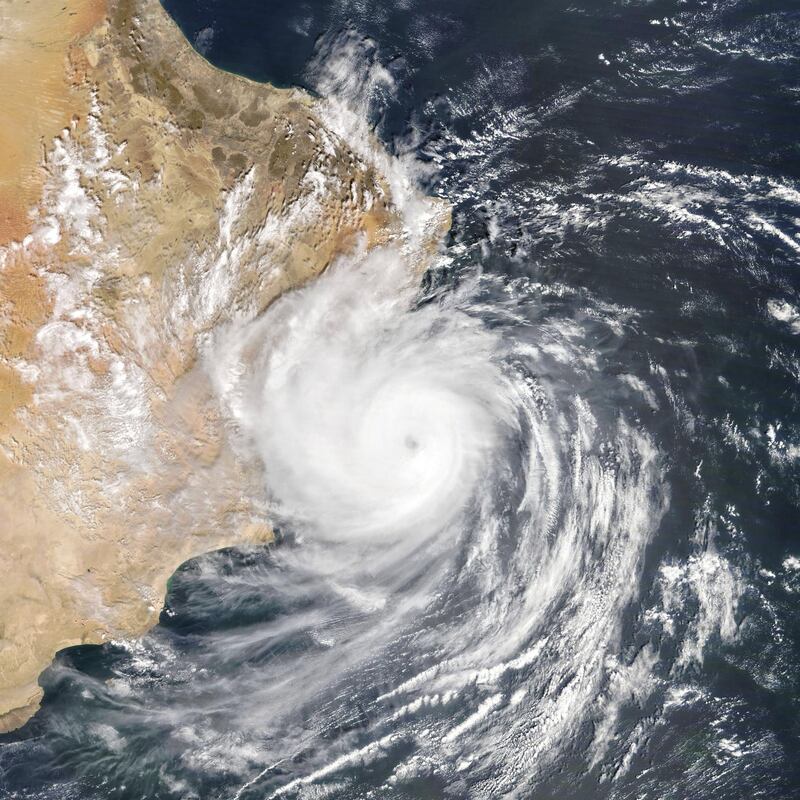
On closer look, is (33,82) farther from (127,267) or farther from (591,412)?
(591,412)

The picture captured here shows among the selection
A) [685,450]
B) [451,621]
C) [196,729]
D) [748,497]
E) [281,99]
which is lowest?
[196,729]

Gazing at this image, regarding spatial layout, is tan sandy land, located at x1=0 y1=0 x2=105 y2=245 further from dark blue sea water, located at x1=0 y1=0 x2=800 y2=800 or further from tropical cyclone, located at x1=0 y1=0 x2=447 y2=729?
dark blue sea water, located at x1=0 y1=0 x2=800 y2=800

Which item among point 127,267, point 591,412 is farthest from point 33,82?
point 591,412

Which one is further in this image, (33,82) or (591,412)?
(591,412)

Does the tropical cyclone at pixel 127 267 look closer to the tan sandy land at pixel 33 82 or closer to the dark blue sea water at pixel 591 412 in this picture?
the tan sandy land at pixel 33 82

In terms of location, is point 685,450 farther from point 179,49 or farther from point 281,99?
point 179,49

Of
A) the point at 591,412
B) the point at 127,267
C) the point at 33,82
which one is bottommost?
the point at 591,412

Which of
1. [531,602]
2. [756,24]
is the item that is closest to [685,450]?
[531,602]
